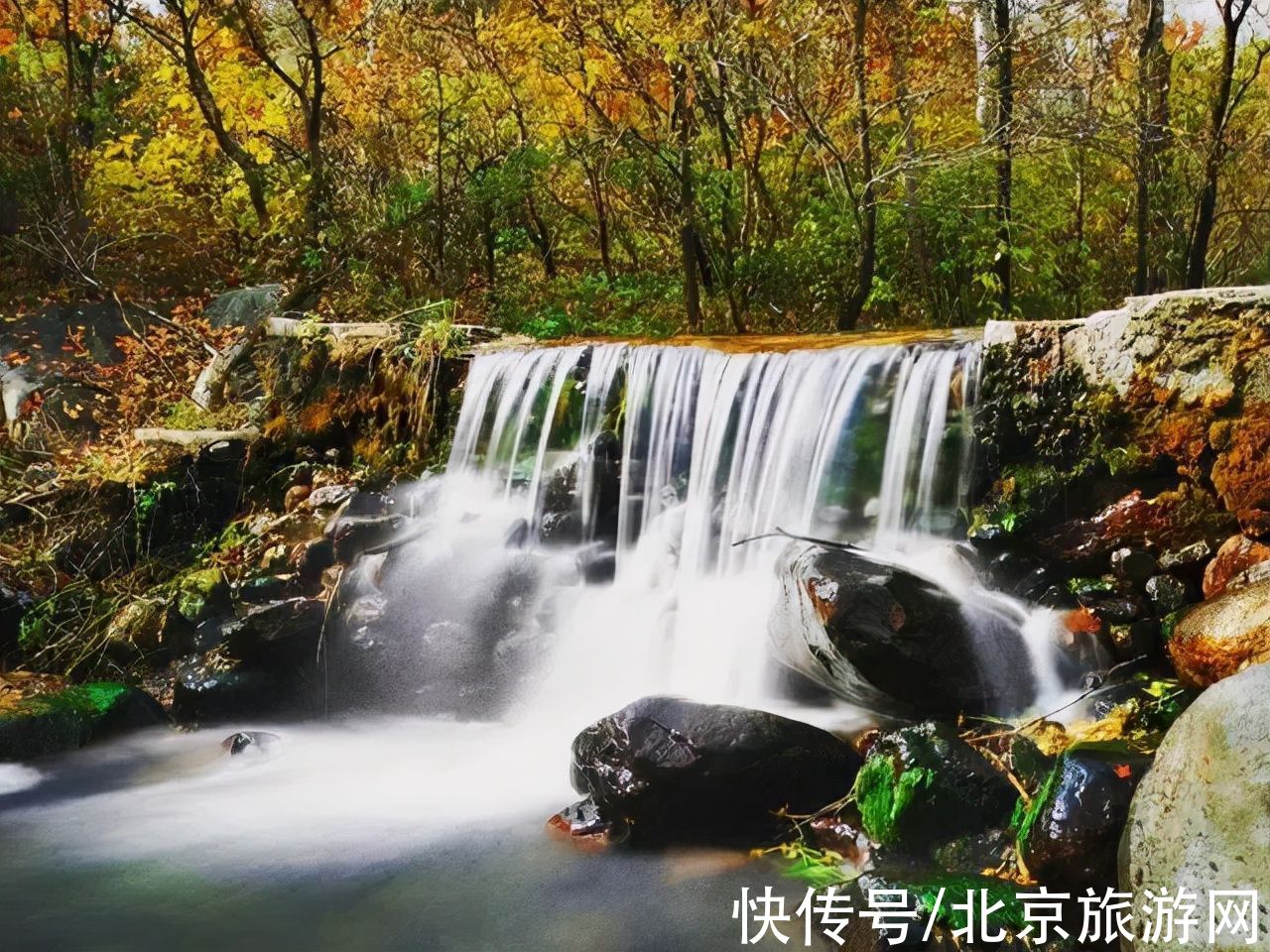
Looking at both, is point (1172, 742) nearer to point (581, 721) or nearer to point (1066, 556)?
point (1066, 556)

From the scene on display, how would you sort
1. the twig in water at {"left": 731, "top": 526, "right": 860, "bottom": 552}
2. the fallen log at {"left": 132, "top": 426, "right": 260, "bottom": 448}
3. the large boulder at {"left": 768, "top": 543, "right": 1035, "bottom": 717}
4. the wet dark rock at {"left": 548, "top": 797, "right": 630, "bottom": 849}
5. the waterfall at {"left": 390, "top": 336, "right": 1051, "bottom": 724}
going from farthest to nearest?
the fallen log at {"left": 132, "top": 426, "right": 260, "bottom": 448} → the waterfall at {"left": 390, "top": 336, "right": 1051, "bottom": 724} → the twig in water at {"left": 731, "top": 526, "right": 860, "bottom": 552} → the large boulder at {"left": 768, "top": 543, "right": 1035, "bottom": 717} → the wet dark rock at {"left": 548, "top": 797, "right": 630, "bottom": 849}

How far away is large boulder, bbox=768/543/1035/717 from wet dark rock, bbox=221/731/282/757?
130 inches

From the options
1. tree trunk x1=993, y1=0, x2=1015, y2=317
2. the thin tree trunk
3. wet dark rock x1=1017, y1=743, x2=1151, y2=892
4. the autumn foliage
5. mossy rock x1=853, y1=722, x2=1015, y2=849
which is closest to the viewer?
wet dark rock x1=1017, y1=743, x2=1151, y2=892

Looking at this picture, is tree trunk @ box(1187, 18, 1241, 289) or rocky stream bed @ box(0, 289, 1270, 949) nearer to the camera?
rocky stream bed @ box(0, 289, 1270, 949)

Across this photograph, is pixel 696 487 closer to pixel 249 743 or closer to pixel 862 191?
pixel 249 743

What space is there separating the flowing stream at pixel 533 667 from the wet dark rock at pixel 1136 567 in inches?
19.1

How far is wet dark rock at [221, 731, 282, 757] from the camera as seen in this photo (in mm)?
Result: 6359

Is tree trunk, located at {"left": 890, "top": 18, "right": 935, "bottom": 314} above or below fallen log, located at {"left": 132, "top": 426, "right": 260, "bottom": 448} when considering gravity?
above

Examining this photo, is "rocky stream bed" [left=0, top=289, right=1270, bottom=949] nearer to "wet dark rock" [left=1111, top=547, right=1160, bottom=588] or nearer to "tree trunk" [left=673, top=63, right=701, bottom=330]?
"wet dark rock" [left=1111, top=547, right=1160, bottom=588]

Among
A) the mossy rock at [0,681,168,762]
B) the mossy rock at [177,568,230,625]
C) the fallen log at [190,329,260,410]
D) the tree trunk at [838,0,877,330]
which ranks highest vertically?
the tree trunk at [838,0,877,330]

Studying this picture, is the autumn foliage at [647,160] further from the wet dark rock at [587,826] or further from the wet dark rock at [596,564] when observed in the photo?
the wet dark rock at [587,826]

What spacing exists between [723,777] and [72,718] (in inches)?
165

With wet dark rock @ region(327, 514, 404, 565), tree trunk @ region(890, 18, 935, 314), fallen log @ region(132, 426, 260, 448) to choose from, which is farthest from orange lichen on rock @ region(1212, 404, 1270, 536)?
fallen log @ region(132, 426, 260, 448)

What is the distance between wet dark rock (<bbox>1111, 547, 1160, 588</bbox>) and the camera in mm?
5516
